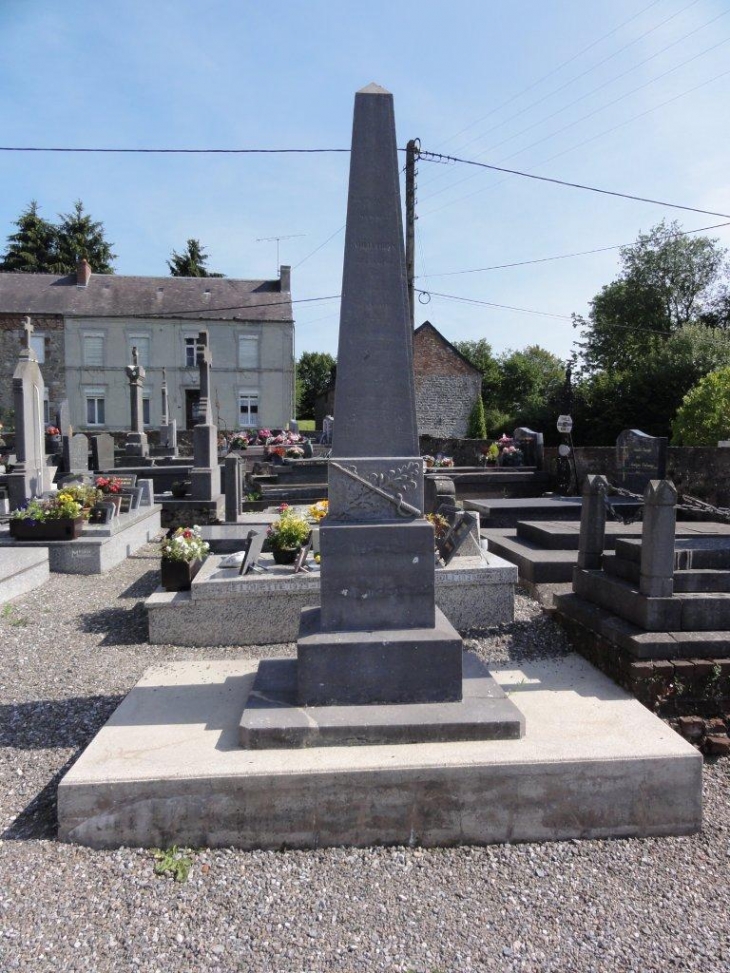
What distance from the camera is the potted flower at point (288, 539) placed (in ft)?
21.9

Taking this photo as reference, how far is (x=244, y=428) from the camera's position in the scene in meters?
35.2

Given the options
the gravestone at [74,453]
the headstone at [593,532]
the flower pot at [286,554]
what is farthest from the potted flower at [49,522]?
the gravestone at [74,453]

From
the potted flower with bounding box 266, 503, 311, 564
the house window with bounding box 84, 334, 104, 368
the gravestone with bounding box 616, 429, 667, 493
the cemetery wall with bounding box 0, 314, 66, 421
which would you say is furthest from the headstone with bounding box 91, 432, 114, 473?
the house window with bounding box 84, 334, 104, 368

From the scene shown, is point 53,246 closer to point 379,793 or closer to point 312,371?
point 312,371

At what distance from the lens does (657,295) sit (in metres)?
40.7

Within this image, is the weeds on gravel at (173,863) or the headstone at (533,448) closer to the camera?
the weeds on gravel at (173,863)

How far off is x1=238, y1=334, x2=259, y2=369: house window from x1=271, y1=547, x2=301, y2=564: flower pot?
97.8 ft

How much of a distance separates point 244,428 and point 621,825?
33082 millimetres

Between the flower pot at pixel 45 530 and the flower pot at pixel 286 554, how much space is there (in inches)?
138

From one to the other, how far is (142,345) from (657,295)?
29.9m

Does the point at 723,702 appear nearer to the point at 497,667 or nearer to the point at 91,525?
the point at 497,667

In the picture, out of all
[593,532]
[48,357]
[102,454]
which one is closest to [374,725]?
[593,532]

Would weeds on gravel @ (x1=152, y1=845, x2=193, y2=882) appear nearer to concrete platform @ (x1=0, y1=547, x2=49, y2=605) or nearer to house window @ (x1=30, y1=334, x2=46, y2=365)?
concrete platform @ (x1=0, y1=547, x2=49, y2=605)

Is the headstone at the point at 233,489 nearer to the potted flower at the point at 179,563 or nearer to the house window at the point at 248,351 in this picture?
the potted flower at the point at 179,563
